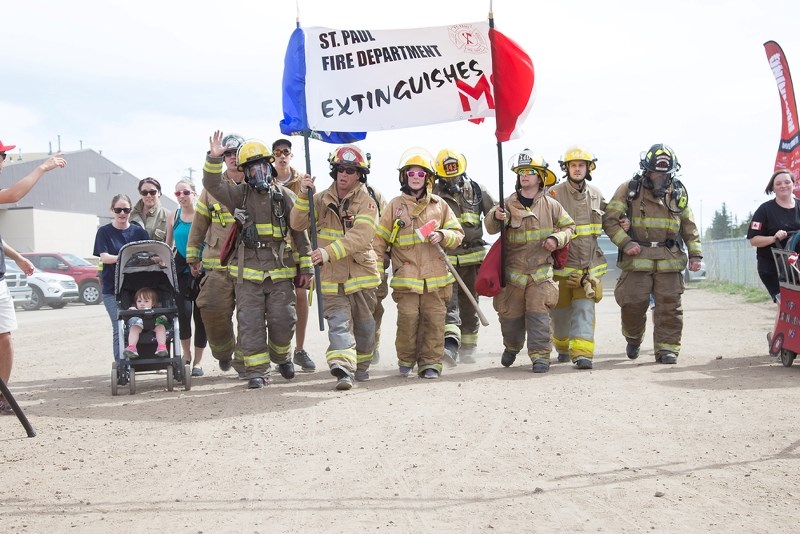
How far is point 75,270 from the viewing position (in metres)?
30.6

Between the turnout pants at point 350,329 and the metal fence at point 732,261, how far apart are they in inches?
625

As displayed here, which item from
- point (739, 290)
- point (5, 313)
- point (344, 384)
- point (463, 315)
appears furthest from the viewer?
point (739, 290)

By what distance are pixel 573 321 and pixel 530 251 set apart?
3.22 ft

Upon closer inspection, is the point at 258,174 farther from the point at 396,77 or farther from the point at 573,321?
the point at 573,321

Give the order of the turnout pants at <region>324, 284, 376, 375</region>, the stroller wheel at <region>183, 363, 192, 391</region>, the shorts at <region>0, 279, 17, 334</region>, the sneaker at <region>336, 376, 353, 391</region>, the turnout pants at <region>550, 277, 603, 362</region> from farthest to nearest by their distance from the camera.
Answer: the turnout pants at <region>550, 277, 603, 362</region> < the stroller wheel at <region>183, 363, 192, 391</region> < the turnout pants at <region>324, 284, 376, 375</region> < the sneaker at <region>336, 376, 353, 391</region> < the shorts at <region>0, 279, 17, 334</region>

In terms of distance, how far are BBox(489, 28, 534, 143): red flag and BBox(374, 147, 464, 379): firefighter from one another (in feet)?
3.11

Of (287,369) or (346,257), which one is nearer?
(346,257)

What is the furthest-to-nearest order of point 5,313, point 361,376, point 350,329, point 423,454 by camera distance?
point 361,376, point 350,329, point 5,313, point 423,454

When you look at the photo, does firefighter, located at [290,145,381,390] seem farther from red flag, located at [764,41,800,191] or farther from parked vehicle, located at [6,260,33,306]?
parked vehicle, located at [6,260,33,306]

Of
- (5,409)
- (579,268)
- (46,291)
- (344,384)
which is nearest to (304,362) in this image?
(344,384)

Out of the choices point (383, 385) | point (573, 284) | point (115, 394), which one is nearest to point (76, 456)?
point (115, 394)

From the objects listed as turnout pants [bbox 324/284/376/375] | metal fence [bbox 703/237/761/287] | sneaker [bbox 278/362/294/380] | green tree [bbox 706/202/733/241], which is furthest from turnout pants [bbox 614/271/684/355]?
green tree [bbox 706/202/733/241]

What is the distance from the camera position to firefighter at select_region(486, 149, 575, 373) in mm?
9641

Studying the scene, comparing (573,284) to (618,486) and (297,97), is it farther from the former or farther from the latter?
(618,486)
